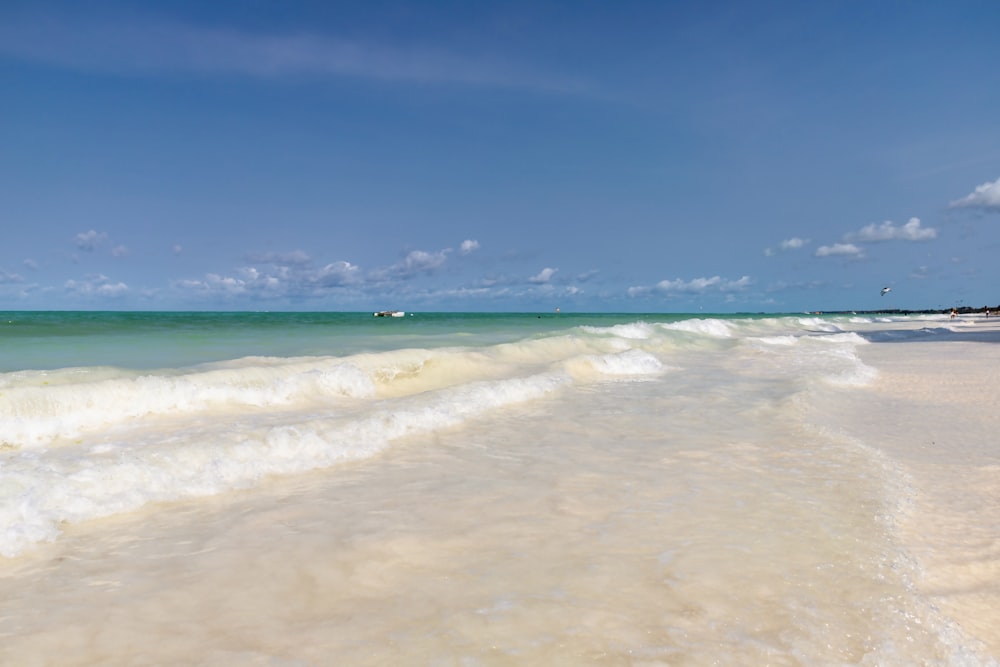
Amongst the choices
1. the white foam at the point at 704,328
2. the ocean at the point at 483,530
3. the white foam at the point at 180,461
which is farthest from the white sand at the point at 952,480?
the white foam at the point at 704,328

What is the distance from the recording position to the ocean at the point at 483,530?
305 cm

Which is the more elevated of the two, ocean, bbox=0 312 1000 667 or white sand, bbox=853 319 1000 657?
ocean, bbox=0 312 1000 667

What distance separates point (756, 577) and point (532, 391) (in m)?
8.40

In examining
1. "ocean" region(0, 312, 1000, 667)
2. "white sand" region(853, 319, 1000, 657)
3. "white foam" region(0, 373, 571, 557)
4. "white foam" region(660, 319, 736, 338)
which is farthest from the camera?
"white foam" region(660, 319, 736, 338)

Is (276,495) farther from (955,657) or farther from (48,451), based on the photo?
(955,657)

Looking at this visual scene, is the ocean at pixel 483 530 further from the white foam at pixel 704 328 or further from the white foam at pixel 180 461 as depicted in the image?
the white foam at pixel 704 328

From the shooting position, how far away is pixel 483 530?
4.62 meters

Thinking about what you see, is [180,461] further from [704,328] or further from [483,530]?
[704,328]

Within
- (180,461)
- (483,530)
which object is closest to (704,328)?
(180,461)

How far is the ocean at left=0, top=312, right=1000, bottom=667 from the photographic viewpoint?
305 cm

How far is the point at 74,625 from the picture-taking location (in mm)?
3246

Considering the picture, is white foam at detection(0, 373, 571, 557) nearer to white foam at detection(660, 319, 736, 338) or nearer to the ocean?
the ocean

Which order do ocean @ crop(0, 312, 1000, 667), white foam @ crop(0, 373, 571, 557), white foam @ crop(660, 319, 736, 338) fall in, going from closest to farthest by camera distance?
ocean @ crop(0, 312, 1000, 667) → white foam @ crop(0, 373, 571, 557) → white foam @ crop(660, 319, 736, 338)

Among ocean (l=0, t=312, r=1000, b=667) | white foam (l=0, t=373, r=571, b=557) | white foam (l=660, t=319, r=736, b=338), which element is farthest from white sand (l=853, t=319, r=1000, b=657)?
white foam (l=660, t=319, r=736, b=338)
